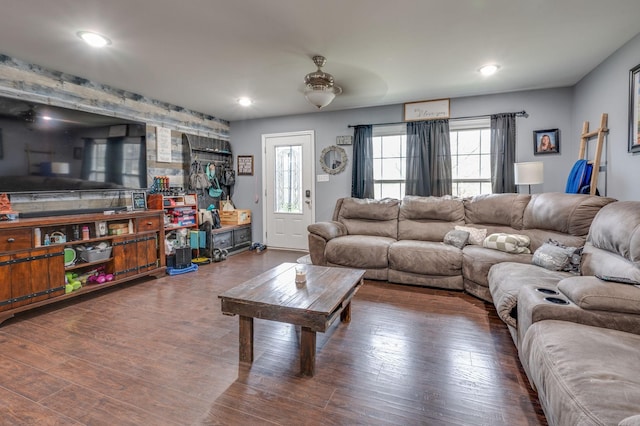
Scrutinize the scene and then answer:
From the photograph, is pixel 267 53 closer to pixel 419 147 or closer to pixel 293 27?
pixel 293 27

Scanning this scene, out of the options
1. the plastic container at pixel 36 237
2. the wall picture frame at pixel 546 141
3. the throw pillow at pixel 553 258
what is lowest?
the throw pillow at pixel 553 258

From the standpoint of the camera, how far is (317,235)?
3.96 meters

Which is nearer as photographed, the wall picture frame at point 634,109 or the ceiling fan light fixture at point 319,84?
the wall picture frame at point 634,109

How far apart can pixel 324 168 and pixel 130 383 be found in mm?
4056

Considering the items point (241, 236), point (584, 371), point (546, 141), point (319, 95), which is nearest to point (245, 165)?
point (241, 236)

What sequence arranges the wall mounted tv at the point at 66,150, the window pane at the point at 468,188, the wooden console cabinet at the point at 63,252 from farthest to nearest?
the window pane at the point at 468,188
the wall mounted tv at the point at 66,150
the wooden console cabinet at the point at 63,252

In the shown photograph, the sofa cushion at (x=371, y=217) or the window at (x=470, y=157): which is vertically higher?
the window at (x=470, y=157)

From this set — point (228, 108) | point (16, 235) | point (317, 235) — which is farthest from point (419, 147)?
point (16, 235)

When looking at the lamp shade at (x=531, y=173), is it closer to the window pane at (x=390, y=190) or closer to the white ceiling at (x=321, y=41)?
the white ceiling at (x=321, y=41)

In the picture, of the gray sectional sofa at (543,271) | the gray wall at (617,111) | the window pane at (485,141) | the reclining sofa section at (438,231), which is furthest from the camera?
the window pane at (485,141)

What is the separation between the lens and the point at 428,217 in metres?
4.08

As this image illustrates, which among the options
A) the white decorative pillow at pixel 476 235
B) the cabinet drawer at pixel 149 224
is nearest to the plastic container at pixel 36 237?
the cabinet drawer at pixel 149 224

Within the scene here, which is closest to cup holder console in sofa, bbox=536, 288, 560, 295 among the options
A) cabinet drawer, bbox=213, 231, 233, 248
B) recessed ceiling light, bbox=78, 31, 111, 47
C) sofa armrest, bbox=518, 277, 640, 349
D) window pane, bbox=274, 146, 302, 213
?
sofa armrest, bbox=518, 277, 640, 349

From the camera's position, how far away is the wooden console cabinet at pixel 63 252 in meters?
2.59
